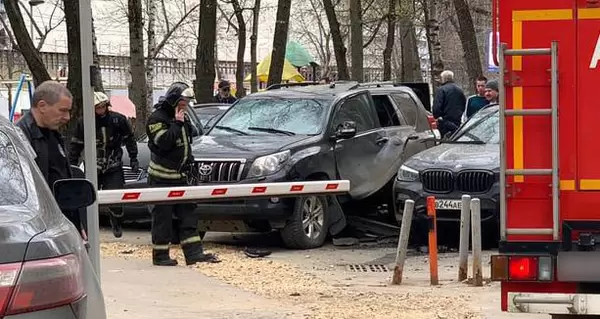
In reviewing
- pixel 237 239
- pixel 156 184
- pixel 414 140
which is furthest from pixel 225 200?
pixel 414 140

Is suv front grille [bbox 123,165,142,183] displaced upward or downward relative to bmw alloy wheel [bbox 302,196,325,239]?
upward

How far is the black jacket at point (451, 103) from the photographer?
17094 mm

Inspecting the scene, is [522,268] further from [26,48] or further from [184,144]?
[26,48]

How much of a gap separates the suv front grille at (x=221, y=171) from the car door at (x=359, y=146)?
1392mm

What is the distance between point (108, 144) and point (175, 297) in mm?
3836

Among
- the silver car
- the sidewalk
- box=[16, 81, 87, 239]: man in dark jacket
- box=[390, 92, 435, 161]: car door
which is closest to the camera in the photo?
the silver car

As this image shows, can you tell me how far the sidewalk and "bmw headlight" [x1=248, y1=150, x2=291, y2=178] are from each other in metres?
1.54

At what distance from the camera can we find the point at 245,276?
380 inches

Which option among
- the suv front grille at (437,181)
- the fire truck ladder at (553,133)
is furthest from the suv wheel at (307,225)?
the fire truck ladder at (553,133)

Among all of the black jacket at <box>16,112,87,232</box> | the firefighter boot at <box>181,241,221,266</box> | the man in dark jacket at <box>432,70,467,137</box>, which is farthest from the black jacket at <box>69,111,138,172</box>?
the man in dark jacket at <box>432,70,467,137</box>

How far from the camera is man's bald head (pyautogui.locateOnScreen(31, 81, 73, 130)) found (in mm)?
6250

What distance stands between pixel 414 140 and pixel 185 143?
14.1 ft

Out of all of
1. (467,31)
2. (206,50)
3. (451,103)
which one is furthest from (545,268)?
(467,31)

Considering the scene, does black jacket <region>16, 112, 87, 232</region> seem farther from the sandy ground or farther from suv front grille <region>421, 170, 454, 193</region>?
suv front grille <region>421, 170, 454, 193</region>
